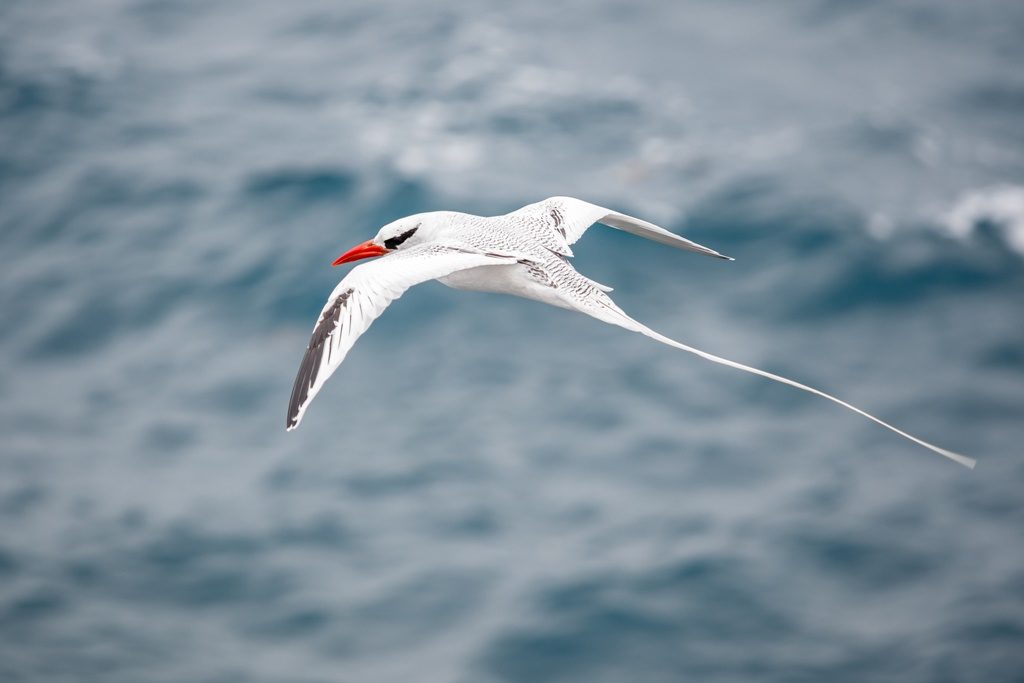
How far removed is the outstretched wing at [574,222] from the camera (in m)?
12.4

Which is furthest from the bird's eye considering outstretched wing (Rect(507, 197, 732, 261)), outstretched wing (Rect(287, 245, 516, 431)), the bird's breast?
outstretched wing (Rect(287, 245, 516, 431))

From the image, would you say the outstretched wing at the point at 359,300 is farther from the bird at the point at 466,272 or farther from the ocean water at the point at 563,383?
the ocean water at the point at 563,383

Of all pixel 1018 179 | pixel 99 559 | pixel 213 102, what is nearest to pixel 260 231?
pixel 213 102

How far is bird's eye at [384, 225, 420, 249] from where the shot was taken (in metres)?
12.1

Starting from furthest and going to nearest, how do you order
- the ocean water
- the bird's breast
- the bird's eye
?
the ocean water
the bird's eye
the bird's breast

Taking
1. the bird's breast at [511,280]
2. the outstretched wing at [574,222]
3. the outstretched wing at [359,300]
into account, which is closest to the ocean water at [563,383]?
the outstretched wing at [574,222]

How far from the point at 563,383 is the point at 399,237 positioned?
25.1 meters

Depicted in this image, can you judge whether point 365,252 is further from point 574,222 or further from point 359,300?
point 574,222

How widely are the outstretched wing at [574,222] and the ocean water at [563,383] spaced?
68.8 ft

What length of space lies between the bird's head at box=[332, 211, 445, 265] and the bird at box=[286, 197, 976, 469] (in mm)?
10

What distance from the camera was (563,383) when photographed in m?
37.0

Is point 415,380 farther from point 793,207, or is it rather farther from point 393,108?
point 793,207

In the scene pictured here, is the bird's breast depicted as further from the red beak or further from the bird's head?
the red beak

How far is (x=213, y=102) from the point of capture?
3969 cm
